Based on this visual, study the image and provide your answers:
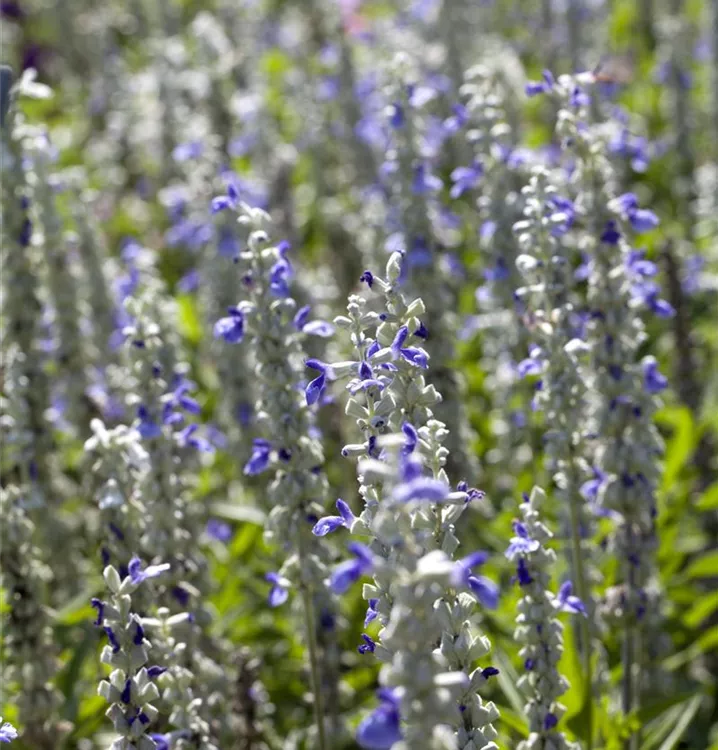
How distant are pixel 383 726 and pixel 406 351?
140 cm

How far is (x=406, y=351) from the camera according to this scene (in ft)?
13.5

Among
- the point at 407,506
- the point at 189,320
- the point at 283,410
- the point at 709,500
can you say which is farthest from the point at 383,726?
the point at 189,320

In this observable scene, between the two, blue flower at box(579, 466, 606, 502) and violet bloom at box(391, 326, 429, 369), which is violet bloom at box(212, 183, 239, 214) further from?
blue flower at box(579, 466, 606, 502)

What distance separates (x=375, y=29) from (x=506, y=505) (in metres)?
9.88

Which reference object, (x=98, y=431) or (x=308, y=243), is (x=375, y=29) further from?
(x=98, y=431)

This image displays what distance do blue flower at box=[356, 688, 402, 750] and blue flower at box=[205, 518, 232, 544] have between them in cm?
549

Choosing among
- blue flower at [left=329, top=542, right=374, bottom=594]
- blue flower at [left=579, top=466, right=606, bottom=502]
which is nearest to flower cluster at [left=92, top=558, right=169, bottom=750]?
blue flower at [left=329, top=542, right=374, bottom=594]

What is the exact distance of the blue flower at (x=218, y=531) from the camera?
8.66m

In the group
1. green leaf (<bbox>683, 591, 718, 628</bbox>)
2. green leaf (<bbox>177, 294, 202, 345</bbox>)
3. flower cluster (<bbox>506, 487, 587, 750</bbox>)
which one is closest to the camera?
flower cluster (<bbox>506, 487, 587, 750</bbox>)

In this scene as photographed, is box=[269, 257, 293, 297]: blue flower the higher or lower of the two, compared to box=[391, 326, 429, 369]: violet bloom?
higher

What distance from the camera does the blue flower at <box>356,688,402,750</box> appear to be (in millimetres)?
3123

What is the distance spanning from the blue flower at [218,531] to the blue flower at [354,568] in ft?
17.6

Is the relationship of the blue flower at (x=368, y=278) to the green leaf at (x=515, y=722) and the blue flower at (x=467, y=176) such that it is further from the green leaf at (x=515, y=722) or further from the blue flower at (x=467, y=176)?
the blue flower at (x=467, y=176)

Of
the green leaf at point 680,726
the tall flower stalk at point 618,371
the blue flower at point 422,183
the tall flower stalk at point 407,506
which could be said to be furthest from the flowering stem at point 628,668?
A: the blue flower at point 422,183
